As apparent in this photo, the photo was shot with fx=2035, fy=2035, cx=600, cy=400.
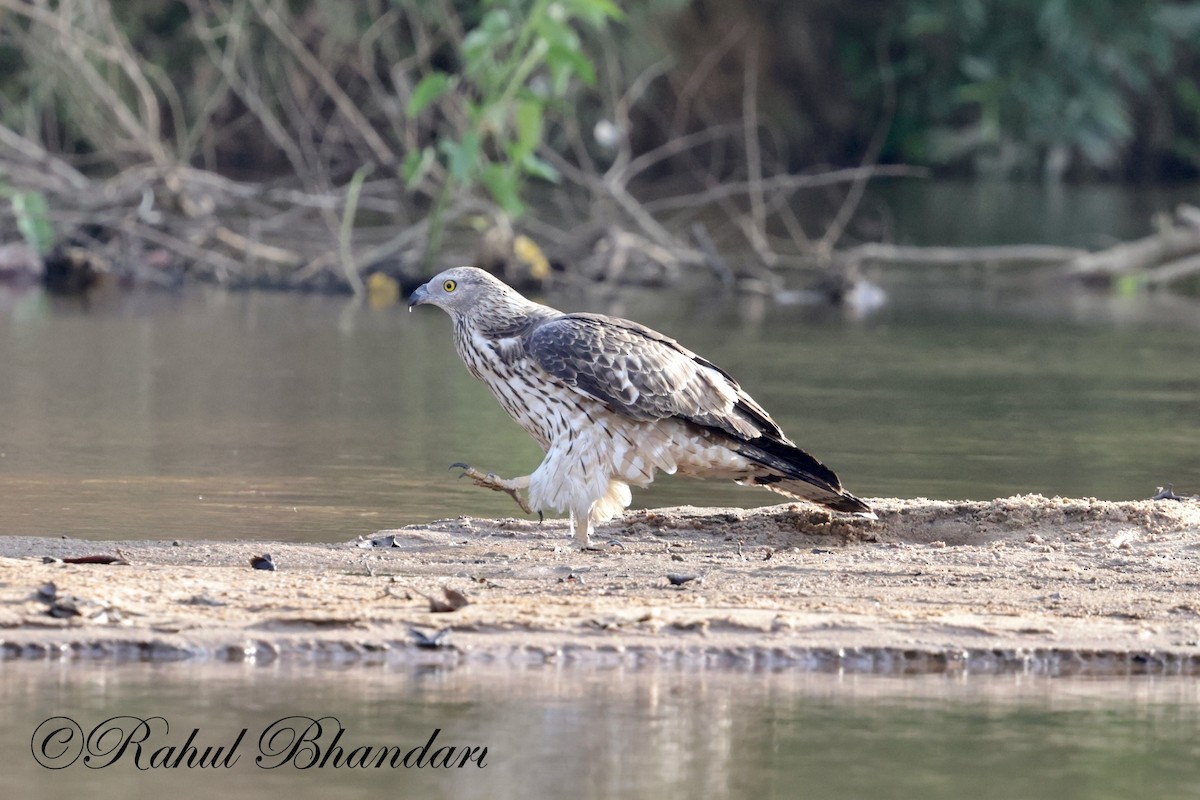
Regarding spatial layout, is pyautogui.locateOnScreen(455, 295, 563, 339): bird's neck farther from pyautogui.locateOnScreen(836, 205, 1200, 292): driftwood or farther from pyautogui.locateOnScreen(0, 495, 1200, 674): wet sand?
pyautogui.locateOnScreen(836, 205, 1200, 292): driftwood

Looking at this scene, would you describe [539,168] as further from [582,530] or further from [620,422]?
[582,530]

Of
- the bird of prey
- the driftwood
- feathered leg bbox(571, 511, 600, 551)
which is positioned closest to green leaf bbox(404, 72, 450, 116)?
the driftwood

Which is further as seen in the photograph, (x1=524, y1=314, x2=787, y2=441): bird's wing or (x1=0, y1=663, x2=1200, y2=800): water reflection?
(x1=524, y1=314, x2=787, y2=441): bird's wing

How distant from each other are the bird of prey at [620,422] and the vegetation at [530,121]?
8.02 metres

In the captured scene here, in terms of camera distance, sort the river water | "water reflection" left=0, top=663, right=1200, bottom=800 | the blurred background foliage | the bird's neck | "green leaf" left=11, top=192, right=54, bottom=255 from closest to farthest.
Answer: "water reflection" left=0, top=663, right=1200, bottom=800 < the river water < the bird's neck < "green leaf" left=11, top=192, right=54, bottom=255 < the blurred background foliage

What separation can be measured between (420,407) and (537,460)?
1.84 metres

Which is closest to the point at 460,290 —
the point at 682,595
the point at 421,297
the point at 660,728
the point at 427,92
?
the point at 421,297

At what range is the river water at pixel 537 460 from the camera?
4.36m

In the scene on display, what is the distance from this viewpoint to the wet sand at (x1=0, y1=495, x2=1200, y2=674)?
5.16 m

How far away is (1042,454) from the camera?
9414 millimetres

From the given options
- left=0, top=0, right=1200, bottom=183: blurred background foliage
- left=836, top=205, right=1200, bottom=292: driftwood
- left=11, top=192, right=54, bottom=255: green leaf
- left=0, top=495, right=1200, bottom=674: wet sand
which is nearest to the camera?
left=0, top=495, right=1200, bottom=674: wet sand

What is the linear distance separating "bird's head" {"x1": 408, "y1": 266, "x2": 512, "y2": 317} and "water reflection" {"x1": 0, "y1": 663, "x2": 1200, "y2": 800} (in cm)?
255

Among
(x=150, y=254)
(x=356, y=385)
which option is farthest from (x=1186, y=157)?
(x=356, y=385)

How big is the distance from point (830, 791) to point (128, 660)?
182cm
